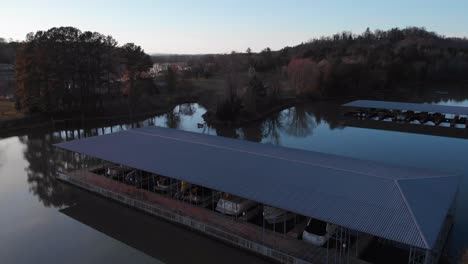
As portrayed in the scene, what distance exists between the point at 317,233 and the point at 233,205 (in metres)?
3.26

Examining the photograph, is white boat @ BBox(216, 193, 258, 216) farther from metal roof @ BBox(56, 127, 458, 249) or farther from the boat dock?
metal roof @ BBox(56, 127, 458, 249)

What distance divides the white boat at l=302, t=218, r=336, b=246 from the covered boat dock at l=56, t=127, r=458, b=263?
0.19 meters

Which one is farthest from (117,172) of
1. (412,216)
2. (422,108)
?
(422,108)

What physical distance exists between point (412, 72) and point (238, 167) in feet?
204

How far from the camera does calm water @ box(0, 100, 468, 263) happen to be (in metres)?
11.5

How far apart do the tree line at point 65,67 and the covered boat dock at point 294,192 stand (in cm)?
1937

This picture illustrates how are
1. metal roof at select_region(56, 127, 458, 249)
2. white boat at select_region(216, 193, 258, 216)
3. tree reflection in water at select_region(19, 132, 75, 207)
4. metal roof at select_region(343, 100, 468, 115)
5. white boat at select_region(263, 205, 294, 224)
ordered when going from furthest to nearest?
1. metal roof at select_region(343, 100, 468, 115)
2. tree reflection in water at select_region(19, 132, 75, 207)
3. white boat at select_region(216, 193, 258, 216)
4. white boat at select_region(263, 205, 294, 224)
5. metal roof at select_region(56, 127, 458, 249)

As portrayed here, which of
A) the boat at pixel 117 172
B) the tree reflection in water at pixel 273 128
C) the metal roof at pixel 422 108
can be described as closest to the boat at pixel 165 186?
the boat at pixel 117 172

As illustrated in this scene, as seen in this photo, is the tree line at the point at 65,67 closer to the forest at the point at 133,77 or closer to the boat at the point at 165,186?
the forest at the point at 133,77

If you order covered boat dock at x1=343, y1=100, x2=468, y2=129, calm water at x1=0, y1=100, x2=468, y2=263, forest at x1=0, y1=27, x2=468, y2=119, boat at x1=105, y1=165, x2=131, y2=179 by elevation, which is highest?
forest at x1=0, y1=27, x2=468, y2=119

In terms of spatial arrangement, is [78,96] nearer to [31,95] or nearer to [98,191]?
[31,95]

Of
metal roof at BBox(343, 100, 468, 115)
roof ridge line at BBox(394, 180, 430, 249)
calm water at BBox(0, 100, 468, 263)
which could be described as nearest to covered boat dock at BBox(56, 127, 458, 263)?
roof ridge line at BBox(394, 180, 430, 249)

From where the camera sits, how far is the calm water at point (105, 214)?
37.9 feet

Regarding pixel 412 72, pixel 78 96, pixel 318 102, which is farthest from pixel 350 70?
pixel 78 96
